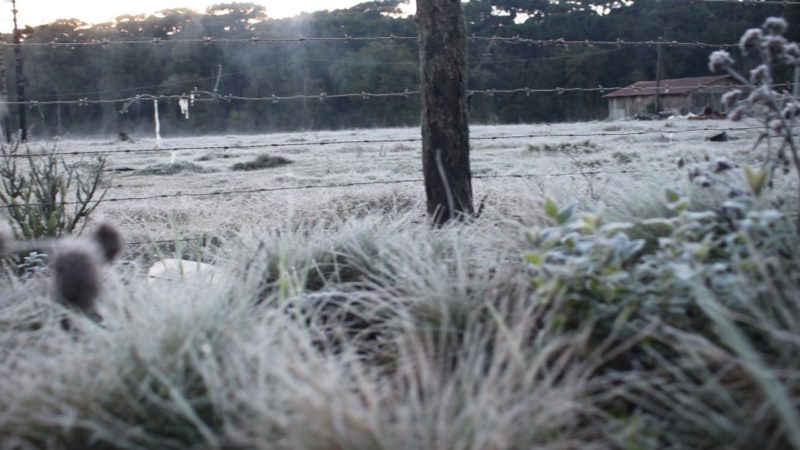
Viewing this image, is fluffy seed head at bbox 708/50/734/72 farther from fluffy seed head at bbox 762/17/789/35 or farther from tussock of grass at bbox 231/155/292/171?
tussock of grass at bbox 231/155/292/171

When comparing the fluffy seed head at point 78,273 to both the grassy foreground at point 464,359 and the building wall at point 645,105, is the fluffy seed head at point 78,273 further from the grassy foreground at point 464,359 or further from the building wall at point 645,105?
the building wall at point 645,105

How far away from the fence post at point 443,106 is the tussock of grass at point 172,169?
8.25m

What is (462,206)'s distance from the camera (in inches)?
152

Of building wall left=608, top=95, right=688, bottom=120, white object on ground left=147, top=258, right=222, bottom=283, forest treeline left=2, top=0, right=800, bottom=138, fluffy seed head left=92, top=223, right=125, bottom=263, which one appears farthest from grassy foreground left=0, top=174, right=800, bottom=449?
building wall left=608, top=95, right=688, bottom=120

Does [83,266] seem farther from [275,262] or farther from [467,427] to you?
[275,262]

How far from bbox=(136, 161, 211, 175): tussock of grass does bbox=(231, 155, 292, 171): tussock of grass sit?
0.52 meters

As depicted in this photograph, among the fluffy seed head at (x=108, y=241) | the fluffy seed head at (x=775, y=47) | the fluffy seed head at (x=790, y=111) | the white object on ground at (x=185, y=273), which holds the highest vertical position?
the fluffy seed head at (x=775, y=47)

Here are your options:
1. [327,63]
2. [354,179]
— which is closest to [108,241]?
[354,179]

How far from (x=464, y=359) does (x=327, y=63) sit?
2594 cm

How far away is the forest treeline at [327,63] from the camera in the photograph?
51.0 ft

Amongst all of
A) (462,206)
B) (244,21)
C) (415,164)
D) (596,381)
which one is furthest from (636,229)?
(244,21)

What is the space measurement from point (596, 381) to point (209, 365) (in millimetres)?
973

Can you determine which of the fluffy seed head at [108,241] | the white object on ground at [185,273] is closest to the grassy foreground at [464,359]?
the white object on ground at [185,273]

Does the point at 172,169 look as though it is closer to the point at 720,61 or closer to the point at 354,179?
the point at 354,179
